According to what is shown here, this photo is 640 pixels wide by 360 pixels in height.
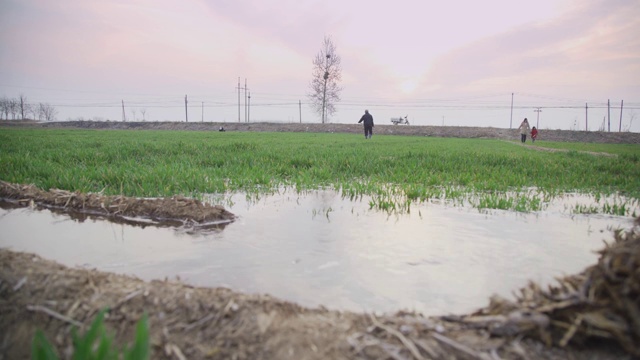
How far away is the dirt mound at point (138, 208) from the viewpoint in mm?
4758

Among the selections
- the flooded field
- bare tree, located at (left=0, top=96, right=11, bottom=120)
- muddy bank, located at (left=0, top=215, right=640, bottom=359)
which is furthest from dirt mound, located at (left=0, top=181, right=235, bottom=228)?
bare tree, located at (left=0, top=96, right=11, bottom=120)

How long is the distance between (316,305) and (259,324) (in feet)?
2.04

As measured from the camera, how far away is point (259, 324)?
85.0 inches

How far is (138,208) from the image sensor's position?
199 inches

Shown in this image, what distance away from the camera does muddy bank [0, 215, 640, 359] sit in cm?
192

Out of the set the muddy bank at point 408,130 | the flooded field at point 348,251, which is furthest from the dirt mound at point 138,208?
the muddy bank at point 408,130

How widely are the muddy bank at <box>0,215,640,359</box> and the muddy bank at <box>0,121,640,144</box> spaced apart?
42479 millimetres

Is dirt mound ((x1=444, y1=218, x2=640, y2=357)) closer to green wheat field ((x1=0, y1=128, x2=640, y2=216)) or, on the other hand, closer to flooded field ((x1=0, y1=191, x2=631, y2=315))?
flooded field ((x1=0, y1=191, x2=631, y2=315))

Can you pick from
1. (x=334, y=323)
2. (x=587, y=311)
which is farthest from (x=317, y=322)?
(x=587, y=311)

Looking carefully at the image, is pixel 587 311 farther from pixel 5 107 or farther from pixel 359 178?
pixel 5 107

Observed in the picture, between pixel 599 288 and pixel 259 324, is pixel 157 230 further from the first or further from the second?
pixel 599 288

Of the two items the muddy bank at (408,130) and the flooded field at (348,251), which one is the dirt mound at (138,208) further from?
the muddy bank at (408,130)

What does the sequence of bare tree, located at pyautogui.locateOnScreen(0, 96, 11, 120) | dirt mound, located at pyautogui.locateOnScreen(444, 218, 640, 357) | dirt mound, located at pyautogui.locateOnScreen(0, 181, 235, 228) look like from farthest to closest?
bare tree, located at pyautogui.locateOnScreen(0, 96, 11, 120), dirt mound, located at pyautogui.locateOnScreen(0, 181, 235, 228), dirt mound, located at pyautogui.locateOnScreen(444, 218, 640, 357)

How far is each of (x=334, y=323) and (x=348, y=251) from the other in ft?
5.19
